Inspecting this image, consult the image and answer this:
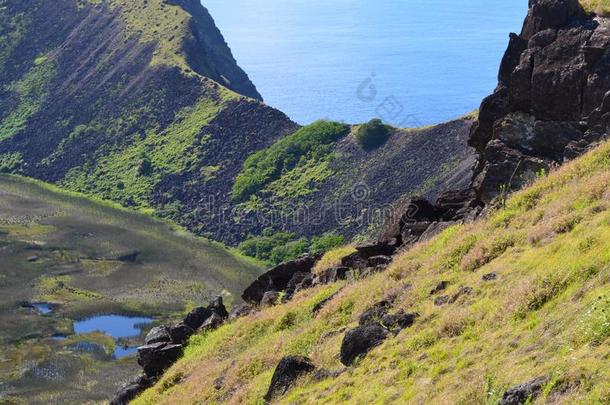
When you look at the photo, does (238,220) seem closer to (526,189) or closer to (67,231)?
(67,231)

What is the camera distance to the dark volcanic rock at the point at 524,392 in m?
16.6

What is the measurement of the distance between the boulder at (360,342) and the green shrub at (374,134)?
10529 cm

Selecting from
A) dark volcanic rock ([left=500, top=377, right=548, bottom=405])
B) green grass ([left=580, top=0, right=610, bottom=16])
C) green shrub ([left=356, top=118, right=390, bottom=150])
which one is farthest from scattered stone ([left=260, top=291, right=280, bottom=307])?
green shrub ([left=356, top=118, right=390, bottom=150])

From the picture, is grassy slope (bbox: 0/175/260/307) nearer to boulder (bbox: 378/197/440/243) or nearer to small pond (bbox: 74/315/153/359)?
small pond (bbox: 74/315/153/359)

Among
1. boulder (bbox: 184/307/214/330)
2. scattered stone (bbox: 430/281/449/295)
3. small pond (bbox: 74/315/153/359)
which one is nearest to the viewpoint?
scattered stone (bbox: 430/281/449/295)

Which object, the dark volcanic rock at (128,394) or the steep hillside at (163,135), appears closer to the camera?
the dark volcanic rock at (128,394)

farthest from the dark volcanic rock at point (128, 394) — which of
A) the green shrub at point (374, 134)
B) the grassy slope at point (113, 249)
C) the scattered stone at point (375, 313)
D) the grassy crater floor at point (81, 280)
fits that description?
the green shrub at point (374, 134)

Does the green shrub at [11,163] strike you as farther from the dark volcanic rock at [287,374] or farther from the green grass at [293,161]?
the dark volcanic rock at [287,374]

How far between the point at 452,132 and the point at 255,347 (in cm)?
8713

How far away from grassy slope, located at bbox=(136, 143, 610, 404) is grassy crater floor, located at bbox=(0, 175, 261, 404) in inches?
1181

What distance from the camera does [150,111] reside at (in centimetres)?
16950

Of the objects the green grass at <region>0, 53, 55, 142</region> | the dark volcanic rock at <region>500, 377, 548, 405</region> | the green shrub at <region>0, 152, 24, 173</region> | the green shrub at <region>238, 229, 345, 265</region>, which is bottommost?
the green shrub at <region>238, 229, 345, 265</region>

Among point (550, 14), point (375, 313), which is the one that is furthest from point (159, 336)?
point (550, 14)

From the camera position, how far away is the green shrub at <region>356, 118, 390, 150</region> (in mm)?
130625
